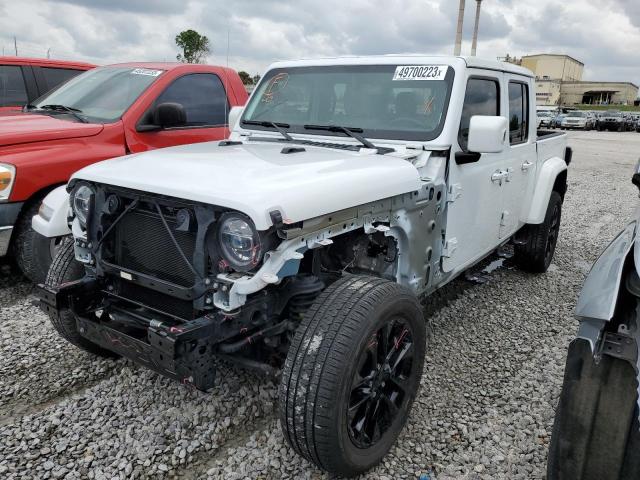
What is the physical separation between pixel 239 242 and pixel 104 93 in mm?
3751

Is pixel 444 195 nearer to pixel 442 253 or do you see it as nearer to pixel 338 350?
pixel 442 253

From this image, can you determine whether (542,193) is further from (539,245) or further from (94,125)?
(94,125)

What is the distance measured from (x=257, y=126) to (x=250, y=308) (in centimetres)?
192

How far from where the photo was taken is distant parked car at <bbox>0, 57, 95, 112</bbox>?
253 inches

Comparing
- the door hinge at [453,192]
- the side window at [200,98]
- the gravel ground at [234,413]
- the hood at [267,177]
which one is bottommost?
the gravel ground at [234,413]

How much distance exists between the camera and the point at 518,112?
15.0 ft

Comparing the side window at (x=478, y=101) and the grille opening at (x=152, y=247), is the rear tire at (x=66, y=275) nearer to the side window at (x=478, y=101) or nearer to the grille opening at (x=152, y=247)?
the grille opening at (x=152, y=247)

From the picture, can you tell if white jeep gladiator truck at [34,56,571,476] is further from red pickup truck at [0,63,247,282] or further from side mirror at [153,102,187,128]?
side mirror at [153,102,187,128]

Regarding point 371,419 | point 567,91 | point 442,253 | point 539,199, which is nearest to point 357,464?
point 371,419

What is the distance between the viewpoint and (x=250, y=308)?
2.51 meters

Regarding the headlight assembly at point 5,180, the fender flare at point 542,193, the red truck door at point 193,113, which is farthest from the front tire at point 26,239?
the fender flare at point 542,193

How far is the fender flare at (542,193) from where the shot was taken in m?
4.90

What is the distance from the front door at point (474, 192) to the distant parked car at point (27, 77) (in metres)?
5.25

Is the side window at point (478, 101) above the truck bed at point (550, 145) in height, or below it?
above
